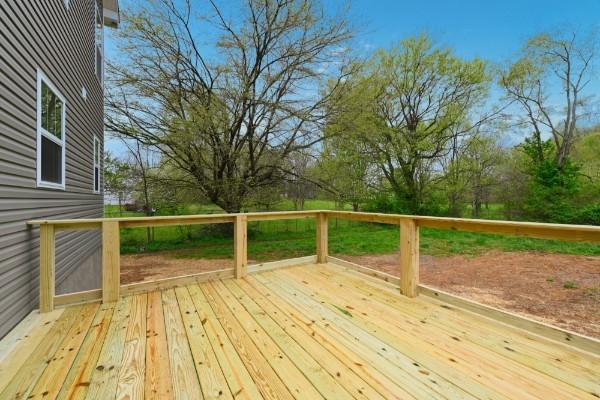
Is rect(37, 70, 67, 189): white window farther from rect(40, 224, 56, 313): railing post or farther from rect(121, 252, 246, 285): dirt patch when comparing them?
rect(121, 252, 246, 285): dirt patch

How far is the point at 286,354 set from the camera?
1.87 meters

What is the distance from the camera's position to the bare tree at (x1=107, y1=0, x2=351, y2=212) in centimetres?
713

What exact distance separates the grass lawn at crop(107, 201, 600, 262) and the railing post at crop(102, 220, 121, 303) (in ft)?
13.5

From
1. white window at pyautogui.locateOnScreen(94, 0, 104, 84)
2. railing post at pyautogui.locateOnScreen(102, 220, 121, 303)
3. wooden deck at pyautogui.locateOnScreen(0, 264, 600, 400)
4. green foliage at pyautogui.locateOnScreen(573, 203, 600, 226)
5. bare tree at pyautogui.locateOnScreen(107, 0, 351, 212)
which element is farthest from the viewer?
green foliage at pyautogui.locateOnScreen(573, 203, 600, 226)

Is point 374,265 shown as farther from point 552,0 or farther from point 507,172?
point 552,0

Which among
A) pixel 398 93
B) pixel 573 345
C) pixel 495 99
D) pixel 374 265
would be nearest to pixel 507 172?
pixel 495 99

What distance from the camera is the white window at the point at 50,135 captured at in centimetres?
287

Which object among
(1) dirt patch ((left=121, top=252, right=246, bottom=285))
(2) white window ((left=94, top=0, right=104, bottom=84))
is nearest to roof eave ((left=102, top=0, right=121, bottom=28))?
(2) white window ((left=94, top=0, right=104, bottom=84))

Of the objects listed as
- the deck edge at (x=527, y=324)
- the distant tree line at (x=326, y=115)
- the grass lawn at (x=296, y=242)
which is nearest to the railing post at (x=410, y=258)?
the deck edge at (x=527, y=324)

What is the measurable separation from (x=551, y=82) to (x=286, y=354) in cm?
1763

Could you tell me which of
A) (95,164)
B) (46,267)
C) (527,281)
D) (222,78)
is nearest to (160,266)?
(95,164)

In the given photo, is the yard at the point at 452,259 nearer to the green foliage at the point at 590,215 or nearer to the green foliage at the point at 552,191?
the green foliage at the point at 590,215

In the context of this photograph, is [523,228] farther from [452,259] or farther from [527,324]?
[452,259]

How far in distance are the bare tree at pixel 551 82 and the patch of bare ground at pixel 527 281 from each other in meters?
9.18
